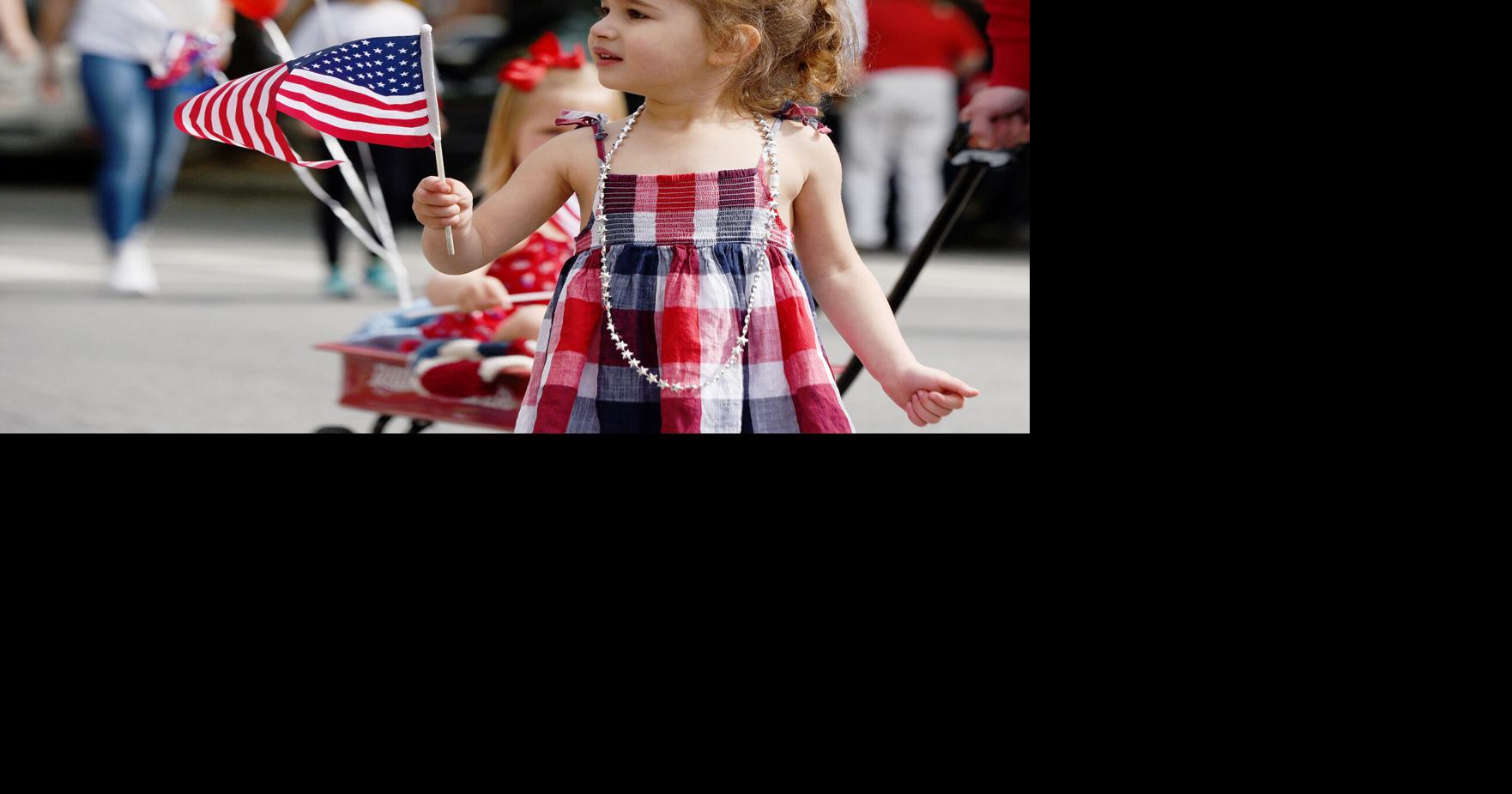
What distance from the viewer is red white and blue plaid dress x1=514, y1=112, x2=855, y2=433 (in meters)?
2.46

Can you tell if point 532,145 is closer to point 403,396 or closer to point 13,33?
point 403,396

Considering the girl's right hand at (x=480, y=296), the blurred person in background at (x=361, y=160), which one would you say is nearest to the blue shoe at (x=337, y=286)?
the blurred person in background at (x=361, y=160)

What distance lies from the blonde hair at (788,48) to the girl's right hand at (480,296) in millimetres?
1168

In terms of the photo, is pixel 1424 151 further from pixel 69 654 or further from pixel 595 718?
pixel 69 654

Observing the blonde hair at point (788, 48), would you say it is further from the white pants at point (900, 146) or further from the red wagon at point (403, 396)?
the white pants at point (900, 146)

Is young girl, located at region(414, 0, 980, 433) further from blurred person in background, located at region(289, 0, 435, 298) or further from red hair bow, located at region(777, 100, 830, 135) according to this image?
blurred person in background, located at region(289, 0, 435, 298)

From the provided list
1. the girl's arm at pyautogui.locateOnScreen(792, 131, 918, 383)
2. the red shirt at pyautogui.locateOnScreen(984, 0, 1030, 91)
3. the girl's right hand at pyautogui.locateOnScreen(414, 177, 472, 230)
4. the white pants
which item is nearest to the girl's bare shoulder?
the girl's arm at pyautogui.locateOnScreen(792, 131, 918, 383)

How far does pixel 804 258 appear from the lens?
8.62ft

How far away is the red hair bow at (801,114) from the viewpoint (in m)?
2.59

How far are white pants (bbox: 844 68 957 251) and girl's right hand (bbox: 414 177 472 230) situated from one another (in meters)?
8.14

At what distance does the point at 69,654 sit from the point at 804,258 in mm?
1241

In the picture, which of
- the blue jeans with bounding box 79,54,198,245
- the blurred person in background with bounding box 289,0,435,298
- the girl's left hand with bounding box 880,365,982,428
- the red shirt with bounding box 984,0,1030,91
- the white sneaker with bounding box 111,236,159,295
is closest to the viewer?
the girl's left hand with bounding box 880,365,982,428

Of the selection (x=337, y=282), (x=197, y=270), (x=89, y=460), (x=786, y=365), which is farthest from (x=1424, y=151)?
(x=197, y=270)

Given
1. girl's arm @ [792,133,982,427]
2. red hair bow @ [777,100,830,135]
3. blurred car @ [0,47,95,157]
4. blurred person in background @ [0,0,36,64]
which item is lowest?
girl's arm @ [792,133,982,427]
